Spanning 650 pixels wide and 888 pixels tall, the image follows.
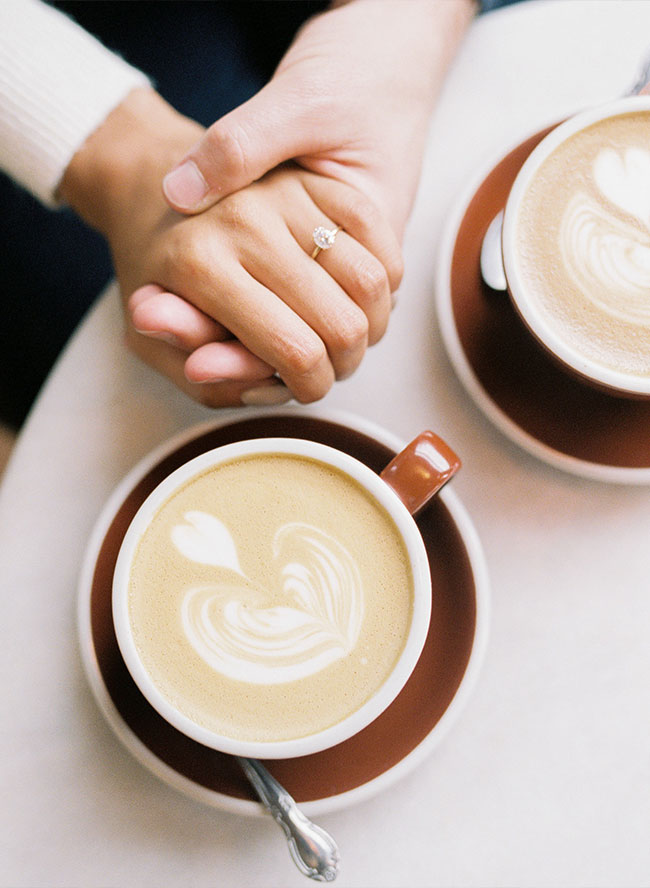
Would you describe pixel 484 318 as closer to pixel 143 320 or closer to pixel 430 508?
pixel 430 508

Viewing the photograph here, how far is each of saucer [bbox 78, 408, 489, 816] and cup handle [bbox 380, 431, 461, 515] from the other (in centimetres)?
8

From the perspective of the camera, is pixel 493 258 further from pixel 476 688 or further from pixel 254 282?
pixel 476 688

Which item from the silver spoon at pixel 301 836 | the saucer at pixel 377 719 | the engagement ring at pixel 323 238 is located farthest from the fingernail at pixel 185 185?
the silver spoon at pixel 301 836

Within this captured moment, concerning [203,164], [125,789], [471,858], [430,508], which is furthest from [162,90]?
[471,858]

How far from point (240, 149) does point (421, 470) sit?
1.30 ft

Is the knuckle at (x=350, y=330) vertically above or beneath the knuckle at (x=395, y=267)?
beneath

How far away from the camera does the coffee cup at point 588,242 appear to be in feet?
2.35

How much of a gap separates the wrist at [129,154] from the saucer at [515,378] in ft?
1.17

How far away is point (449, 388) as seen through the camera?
2.75 feet

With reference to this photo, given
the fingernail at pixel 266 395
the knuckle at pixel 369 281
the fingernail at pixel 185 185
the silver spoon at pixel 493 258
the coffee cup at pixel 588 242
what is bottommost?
the fingernail at pixel 266 395

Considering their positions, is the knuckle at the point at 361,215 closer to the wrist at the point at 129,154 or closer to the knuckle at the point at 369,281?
the knuckle at the point at 369,281

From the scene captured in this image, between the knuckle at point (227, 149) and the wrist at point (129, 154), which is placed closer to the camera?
the knuckle at point (227, 149)

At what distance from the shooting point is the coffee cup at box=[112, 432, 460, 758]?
→ 665 mm

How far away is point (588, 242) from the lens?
73cm
